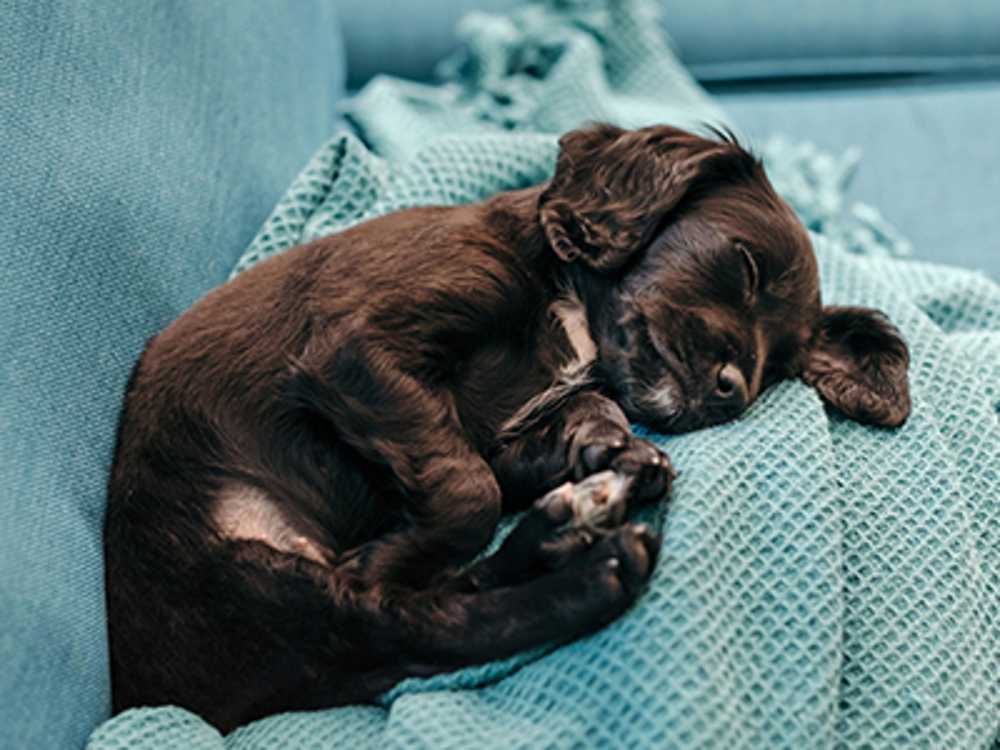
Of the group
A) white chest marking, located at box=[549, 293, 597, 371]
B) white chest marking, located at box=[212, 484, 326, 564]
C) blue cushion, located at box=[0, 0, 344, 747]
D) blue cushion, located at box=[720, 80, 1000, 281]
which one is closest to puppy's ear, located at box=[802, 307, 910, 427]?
white chest marking, located at box=[549, 293, 597, 371]

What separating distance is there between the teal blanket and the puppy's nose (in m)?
0.06

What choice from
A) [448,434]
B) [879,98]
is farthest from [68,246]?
[879,98]

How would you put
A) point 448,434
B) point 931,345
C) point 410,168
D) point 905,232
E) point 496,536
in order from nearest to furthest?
1. point 448,434
2. point 496,536
3. point 931,345
4. point 410,168
5. point 905,232

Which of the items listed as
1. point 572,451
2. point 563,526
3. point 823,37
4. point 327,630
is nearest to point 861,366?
point 572,451

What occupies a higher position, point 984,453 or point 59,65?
point 59,65

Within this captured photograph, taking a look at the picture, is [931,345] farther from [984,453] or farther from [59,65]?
[59,65]

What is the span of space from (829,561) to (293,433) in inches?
43.7

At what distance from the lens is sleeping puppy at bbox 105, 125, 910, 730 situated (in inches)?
63.9

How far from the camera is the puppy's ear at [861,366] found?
2.09 meters

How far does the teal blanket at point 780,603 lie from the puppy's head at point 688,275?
3.7 inches

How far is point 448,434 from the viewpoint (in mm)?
1761

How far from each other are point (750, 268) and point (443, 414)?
0.82 m

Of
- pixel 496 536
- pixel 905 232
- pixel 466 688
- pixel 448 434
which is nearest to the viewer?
pixel 466 688

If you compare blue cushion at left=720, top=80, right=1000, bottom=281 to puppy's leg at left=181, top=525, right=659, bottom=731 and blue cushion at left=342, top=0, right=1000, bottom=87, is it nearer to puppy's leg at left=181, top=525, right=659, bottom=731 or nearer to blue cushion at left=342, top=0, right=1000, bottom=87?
blue cushion at left=342, top=0, right=1000, bottom=87
